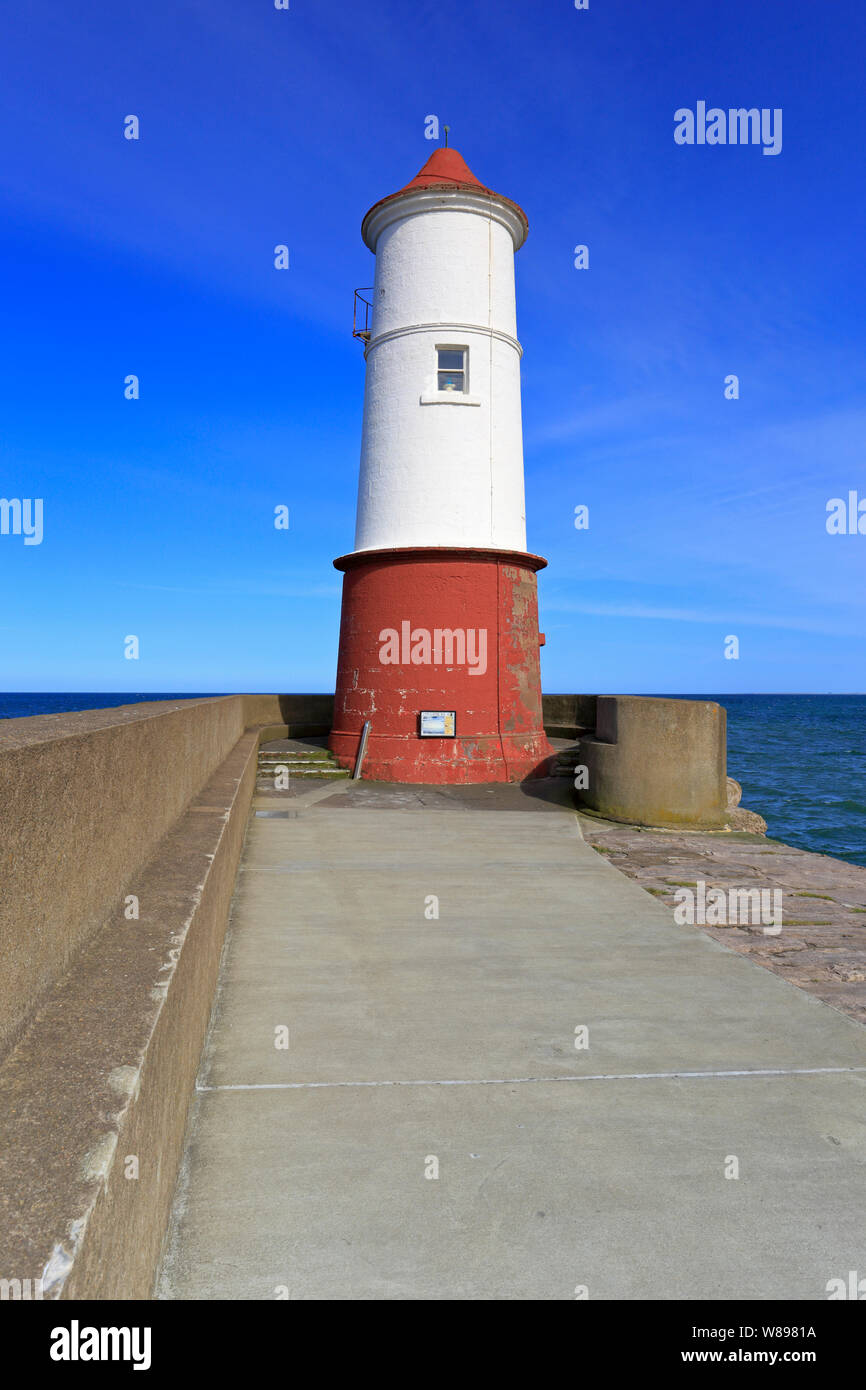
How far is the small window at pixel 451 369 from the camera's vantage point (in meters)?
14.6

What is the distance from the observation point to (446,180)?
49.4ft

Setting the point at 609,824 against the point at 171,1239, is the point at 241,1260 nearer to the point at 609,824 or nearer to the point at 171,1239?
the point at 171,1239

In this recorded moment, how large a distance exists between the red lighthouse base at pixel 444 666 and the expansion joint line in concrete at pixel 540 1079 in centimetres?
1028

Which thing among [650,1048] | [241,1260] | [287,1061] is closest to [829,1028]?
[650,1048]

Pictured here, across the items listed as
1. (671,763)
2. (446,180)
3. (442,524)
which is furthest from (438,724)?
(446,180)

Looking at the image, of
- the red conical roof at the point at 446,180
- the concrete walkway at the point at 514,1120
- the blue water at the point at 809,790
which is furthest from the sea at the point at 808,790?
the red conical roof at the point at 446,180

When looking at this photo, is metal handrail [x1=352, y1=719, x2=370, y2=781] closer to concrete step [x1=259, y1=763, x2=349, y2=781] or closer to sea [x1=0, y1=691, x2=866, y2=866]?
concrete step [x1=259, y1=763, x2=349, y2=781]

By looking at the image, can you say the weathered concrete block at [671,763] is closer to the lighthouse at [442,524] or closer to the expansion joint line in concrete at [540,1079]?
the lighthouse at [442,524]

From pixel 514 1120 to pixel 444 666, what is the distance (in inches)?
433

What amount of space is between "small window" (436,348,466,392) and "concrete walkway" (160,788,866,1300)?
1080cm

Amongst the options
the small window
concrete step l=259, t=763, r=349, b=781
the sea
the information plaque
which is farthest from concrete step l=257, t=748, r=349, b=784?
the small window

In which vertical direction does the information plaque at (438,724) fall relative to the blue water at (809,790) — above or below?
above
